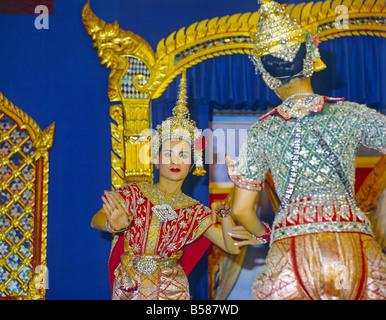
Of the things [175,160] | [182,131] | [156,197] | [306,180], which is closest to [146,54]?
[182,131]

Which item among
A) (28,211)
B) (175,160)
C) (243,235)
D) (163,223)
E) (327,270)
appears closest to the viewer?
(327,270)

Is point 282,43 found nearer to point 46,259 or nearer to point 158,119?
point 158,119

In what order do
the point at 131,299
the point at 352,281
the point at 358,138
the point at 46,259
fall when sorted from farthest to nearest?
1. the point at 46,259
2. the point at 131,299
3. the point at 358,138
4. the point at 352,281

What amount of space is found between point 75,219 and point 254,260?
1.16m

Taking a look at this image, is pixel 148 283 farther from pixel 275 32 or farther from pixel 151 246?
pixel 275 32

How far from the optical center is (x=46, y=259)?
3.72 meters

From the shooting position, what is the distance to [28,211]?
377 cm

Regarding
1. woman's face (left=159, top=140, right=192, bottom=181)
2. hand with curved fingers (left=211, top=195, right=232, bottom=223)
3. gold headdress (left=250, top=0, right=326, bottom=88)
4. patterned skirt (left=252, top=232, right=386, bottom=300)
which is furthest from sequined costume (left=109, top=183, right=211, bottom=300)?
gold headdress (left=250, top=0, right=326, bottom=88)

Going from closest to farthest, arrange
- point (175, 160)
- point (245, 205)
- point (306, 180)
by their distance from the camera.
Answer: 1. point (306, 180)
2. point (245, 205)
3. point (175, 160)

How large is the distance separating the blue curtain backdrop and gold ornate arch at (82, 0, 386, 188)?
0.18 feet

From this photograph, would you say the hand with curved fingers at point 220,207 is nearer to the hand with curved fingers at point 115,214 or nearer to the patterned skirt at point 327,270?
the hand with curved fingers at point 115,214

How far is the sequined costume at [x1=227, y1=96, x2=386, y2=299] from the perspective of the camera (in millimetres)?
2520

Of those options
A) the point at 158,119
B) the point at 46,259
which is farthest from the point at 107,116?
the point at 46,259

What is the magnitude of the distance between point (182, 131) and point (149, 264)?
806 mm
